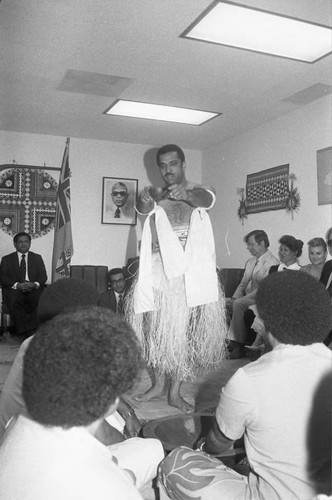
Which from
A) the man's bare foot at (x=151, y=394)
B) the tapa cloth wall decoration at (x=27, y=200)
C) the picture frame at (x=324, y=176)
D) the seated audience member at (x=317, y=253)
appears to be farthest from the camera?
the tapa cloth wall decoration at (x=27, y=200)

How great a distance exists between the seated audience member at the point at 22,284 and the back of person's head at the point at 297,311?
4355 mm

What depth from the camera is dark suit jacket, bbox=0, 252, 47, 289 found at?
5.48 m

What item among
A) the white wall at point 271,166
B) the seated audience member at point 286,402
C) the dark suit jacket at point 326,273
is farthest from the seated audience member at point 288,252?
the seated audience member at point 286,402

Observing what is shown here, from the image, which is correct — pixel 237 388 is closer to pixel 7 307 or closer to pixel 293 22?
pixel 293 22

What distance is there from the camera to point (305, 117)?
5188mm

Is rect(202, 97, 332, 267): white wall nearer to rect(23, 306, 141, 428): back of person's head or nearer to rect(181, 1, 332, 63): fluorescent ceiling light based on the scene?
rect(181, 1, 332, 63): fluorescent ceiling light

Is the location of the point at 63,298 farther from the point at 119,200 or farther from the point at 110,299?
the point at 119,200

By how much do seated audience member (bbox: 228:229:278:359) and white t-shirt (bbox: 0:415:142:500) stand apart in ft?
12.3

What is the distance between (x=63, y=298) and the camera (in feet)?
4.97

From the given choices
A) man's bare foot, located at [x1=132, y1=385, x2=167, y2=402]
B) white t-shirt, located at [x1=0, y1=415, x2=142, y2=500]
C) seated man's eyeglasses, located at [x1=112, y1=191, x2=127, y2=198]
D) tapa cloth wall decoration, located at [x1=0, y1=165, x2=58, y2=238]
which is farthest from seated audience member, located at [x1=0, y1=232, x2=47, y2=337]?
white t-shirt, located at [x1=0, y1=415, x2=142, y2=500]

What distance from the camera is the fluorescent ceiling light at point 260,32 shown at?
328 cm

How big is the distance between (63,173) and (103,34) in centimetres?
196

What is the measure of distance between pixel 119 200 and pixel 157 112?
5.70ft

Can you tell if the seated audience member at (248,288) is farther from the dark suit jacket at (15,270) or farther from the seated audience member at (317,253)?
the dark suit jacket at (15,270)
